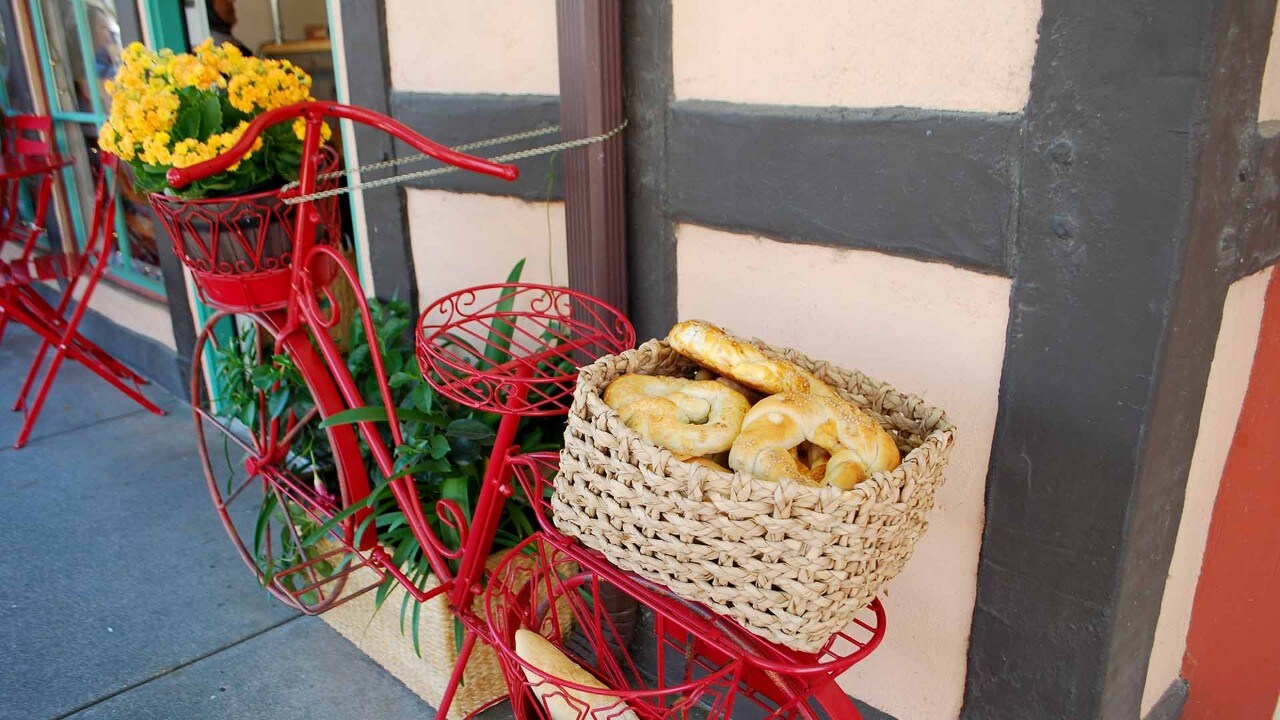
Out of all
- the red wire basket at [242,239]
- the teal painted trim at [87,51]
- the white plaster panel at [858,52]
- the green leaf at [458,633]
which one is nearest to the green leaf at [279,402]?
the red wire basket at [242,239]

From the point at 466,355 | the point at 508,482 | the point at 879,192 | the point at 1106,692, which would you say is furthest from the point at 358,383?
the point at 1106,692

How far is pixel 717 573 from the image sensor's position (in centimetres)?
115

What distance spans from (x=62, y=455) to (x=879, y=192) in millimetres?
3538

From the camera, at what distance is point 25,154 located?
4.32 metres

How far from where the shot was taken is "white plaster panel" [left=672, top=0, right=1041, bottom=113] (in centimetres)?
147

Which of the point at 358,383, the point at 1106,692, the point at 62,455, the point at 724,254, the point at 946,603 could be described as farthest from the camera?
the point at 62,455

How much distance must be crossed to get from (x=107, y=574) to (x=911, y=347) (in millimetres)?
2601

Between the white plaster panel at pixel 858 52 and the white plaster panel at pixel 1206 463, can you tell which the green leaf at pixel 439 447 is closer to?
the white plaster panel at pixel 858 52

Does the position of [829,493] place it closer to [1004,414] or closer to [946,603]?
[1004,414]

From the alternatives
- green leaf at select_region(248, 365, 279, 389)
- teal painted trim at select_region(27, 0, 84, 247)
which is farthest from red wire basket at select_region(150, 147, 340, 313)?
teal painted trim at select_region(27, 0, 84, 247)

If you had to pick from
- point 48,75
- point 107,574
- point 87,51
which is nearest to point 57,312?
point 87,51

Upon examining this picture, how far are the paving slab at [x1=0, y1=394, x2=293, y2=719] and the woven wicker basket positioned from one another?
6.13 feet

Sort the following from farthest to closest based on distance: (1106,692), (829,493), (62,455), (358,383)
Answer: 1. (62,455)
2. (358,383)
3. (1106,692)
4. (829,493)

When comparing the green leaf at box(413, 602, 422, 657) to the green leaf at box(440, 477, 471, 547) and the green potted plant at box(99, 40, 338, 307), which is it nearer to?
the green leaf at box(440, 477, 471, 547)
